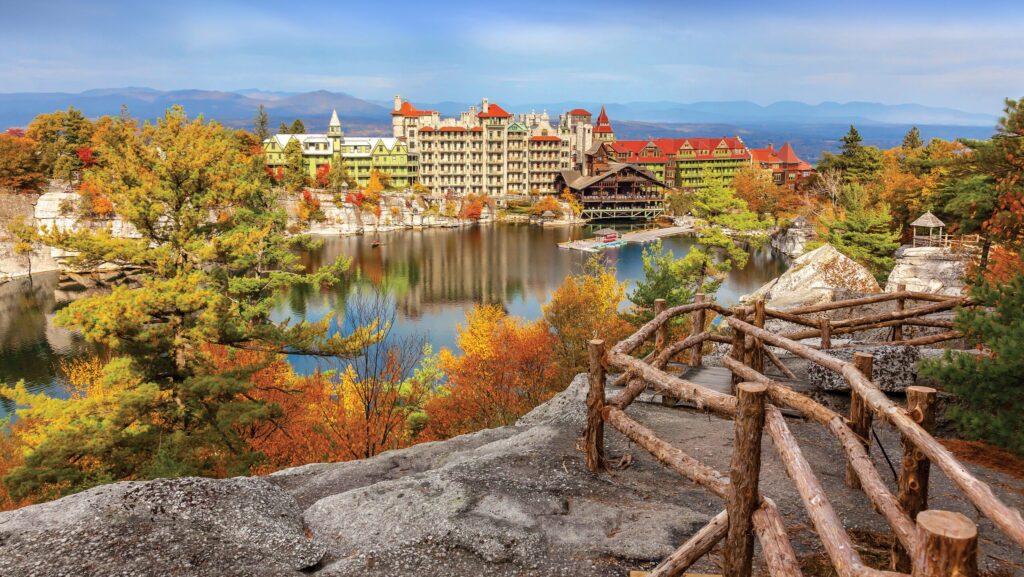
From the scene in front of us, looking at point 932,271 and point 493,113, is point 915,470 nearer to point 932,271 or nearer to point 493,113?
point 932,271

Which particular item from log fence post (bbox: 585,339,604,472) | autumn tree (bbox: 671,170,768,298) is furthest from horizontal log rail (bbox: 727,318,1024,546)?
autumn tree (bbox: 671,170,768,298)

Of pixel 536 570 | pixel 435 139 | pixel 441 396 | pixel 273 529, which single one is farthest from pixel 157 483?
pixel 435 139

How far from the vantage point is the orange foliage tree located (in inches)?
974

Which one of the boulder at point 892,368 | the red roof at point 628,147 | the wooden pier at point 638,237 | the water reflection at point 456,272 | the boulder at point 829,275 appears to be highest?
the red roof at point 628,147

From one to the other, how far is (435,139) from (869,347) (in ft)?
272

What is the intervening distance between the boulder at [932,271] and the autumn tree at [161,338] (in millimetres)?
19624

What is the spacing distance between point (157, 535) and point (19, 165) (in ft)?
220

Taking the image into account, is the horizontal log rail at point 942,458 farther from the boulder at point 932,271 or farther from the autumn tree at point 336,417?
the boulder at point 932,271

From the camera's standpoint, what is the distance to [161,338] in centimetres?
1329

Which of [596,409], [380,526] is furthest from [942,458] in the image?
[380,526]

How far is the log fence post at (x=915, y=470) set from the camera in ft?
→ 13.6

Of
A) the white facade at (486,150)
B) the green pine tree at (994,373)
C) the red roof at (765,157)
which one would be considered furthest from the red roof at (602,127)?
the green pine tree at (994,373)

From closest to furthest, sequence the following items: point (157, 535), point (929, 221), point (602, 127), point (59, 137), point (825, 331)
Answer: point (157, 535) < point (825, 331) < point (929, 221) < point (59, 137) < point (602, 127)

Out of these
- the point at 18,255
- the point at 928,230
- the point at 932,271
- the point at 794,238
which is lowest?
the point at 18,255
